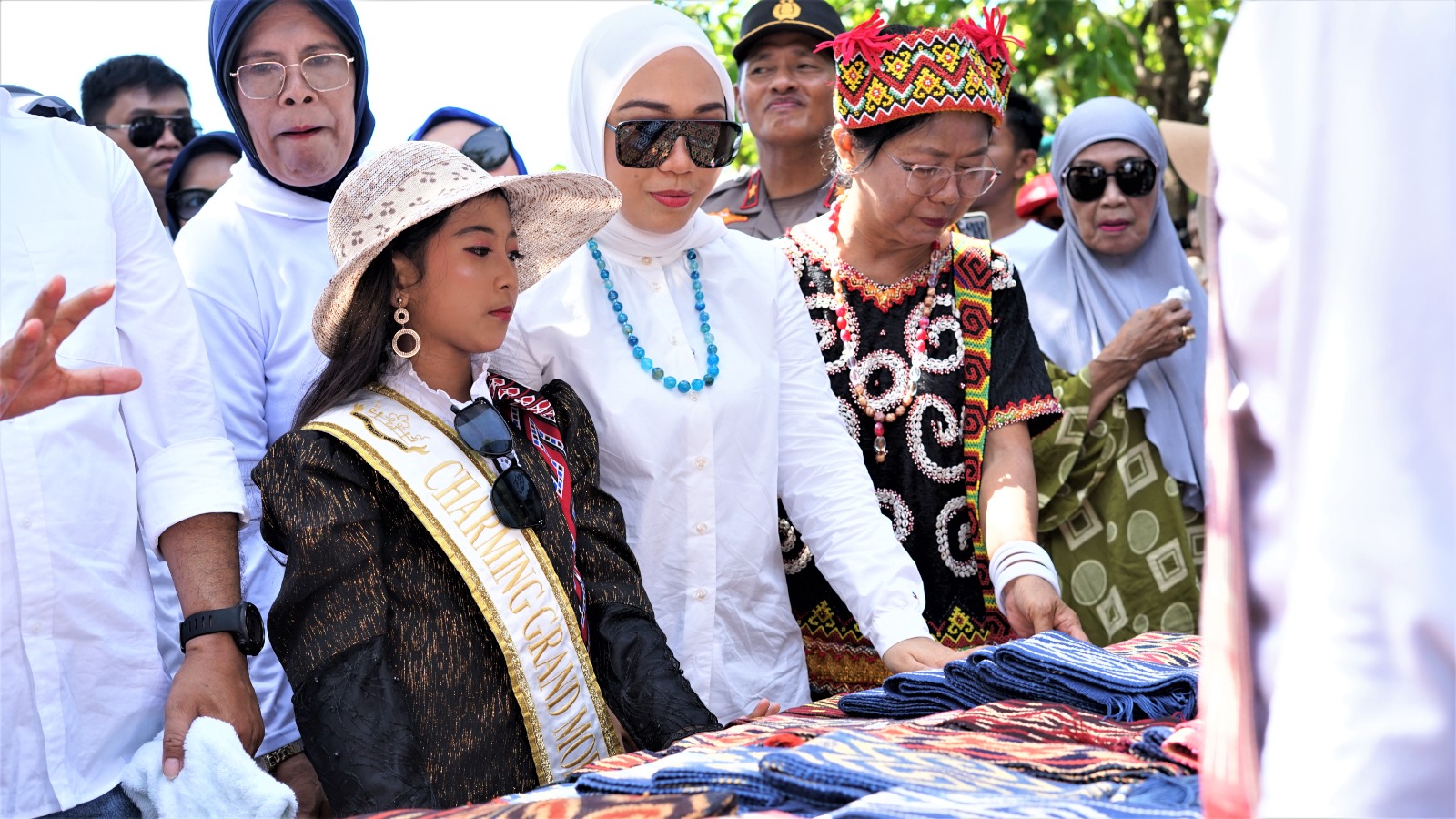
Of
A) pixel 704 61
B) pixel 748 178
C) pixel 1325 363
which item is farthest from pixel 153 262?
pixel 748 178

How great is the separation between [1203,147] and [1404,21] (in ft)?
13.0

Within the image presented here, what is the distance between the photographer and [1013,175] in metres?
5.39

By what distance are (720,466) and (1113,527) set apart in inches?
61.0

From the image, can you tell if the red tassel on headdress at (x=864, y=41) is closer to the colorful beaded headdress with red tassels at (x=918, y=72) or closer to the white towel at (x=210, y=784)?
the colorful beaded headdress with red tassels at (x=918, y=72)

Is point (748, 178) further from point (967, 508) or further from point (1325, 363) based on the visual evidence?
point (1325, 363)

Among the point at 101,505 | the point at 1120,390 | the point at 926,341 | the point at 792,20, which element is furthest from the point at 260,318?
the point at 1120,390

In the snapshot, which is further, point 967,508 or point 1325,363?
point 967,508

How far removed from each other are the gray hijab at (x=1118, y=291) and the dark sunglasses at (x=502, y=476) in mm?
2204

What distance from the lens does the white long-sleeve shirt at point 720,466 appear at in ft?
8.70

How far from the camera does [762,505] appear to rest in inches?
109

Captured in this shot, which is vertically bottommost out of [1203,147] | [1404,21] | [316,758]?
[316,758]

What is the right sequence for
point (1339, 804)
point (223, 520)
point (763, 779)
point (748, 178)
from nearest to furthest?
point (1339, 804)
point (763, 779)
point (223, 520)
point (748, 178)

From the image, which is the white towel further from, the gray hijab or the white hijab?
the gray hijab

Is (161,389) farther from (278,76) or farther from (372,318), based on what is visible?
(278,76)
